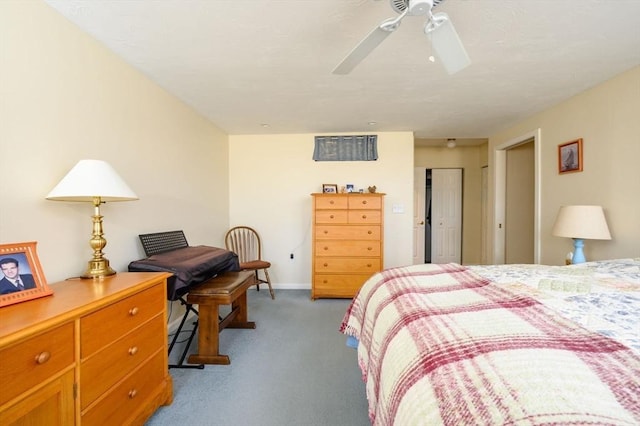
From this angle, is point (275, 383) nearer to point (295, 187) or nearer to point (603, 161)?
point (295, 187)

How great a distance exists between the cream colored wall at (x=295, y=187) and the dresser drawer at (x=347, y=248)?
1.95 feet

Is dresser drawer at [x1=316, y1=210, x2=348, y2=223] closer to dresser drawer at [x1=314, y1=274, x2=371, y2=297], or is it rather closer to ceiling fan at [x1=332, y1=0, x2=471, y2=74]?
dresser drawer at [x1=314, y1=274, x2=371, y2=297]

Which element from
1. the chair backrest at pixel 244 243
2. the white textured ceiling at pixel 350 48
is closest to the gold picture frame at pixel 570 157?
the white textured ceiling at pixel 350 48

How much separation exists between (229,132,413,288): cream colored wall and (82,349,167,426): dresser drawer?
264 centimetres

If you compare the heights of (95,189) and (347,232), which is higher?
(95,189)

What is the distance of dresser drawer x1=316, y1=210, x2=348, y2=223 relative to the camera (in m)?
3.65

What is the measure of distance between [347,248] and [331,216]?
1.47 feet

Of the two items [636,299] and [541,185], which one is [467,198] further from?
[636,299]

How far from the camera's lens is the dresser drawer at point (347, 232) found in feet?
11.9

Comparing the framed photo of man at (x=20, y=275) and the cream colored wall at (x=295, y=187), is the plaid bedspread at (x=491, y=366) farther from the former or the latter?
the cream colored wall at (x=295, y=187)

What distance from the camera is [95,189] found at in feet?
4.83

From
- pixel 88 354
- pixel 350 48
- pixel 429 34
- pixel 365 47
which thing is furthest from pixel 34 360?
pixel 350 48

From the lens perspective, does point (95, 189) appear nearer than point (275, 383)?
Yes

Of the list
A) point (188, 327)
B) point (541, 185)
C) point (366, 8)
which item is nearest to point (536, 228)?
point (541, 185)
